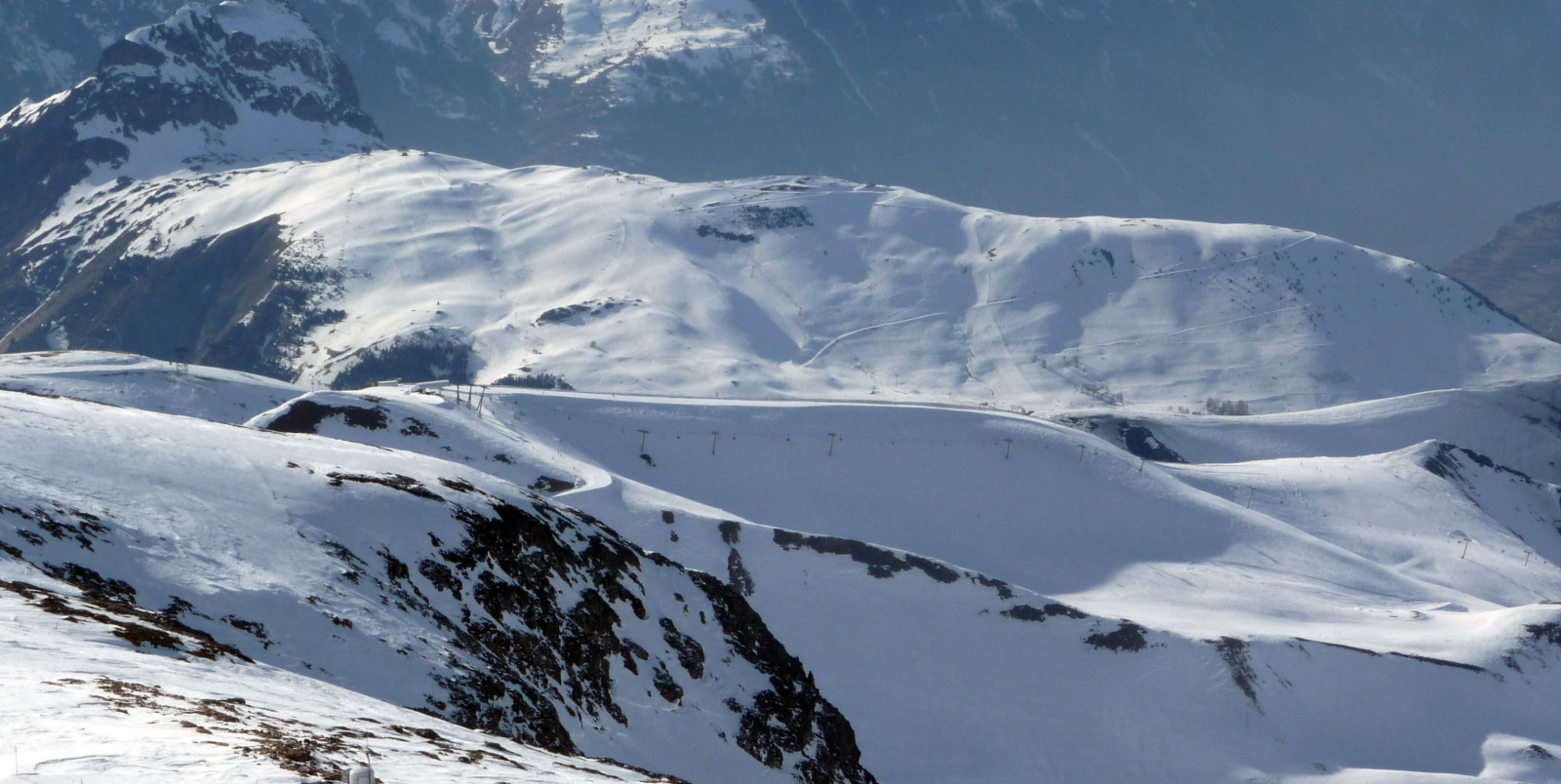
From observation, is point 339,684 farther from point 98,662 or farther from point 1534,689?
point 1534,689

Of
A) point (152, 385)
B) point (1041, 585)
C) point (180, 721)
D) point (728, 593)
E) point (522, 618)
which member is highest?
point (180, 721)

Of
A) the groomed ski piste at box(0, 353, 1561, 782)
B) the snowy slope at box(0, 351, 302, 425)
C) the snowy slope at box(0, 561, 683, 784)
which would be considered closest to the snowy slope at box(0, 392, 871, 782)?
the snowy slope at box(0, 561, 683, 784)

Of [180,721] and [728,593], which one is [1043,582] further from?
[180,721]

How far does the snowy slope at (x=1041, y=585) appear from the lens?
95188mm

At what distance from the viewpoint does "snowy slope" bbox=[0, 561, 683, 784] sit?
2092 cm

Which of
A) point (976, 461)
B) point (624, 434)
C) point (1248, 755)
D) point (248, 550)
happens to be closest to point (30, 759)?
point (248, 550)

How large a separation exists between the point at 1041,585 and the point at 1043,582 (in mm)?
827

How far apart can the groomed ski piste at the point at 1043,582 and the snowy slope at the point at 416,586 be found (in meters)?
10.2

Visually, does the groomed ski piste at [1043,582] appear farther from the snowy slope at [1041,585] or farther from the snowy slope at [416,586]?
the snowy slope at [416,586]

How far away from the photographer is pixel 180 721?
23953mm

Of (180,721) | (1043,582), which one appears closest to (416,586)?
(180,721)

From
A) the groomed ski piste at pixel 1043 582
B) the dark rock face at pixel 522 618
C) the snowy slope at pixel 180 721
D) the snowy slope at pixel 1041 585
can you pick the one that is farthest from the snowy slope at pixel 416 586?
the snowy slope at pixel 1041 585

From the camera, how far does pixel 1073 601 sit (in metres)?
114

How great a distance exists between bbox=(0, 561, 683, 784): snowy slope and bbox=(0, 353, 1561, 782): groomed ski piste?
1223 inches
